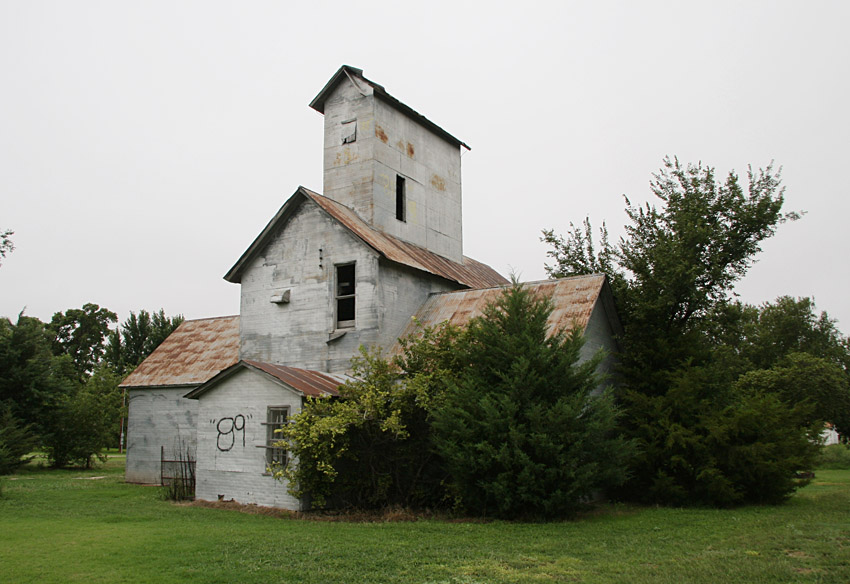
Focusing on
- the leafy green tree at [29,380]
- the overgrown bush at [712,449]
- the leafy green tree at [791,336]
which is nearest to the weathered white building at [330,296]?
the overgrown bush at [712,449]

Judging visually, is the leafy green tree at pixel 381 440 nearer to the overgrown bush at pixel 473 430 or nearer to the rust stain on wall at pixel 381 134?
the overgrown bush at pixel 473 430

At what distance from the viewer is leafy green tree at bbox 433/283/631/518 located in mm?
13648

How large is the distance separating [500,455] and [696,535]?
3.80 metres

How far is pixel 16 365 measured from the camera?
98.3 ft

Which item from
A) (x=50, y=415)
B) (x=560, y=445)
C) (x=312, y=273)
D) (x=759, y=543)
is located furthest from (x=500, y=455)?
(x=50, y=415)

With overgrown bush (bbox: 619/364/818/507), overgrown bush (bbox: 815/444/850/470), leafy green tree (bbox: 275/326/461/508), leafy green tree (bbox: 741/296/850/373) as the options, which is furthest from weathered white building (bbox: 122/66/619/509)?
leafy green tree (bbox: 741/296/850/373)

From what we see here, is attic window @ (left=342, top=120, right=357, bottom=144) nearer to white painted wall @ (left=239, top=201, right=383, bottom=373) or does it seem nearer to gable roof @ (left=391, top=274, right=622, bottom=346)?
white painted wall @ (left=239, top=201, right=383, bottom=373)

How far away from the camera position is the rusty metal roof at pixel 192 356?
24.5 meters

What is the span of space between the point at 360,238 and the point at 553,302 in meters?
5.77

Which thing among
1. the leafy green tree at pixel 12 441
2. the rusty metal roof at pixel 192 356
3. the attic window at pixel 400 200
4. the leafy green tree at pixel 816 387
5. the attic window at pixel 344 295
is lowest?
the leafy green tree at pixel 12 441

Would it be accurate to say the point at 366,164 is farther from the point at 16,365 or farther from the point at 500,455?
the point at 16,365

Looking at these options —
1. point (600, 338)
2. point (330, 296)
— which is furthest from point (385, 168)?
point (600, 338)

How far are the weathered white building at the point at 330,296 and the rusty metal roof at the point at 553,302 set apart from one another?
5cm

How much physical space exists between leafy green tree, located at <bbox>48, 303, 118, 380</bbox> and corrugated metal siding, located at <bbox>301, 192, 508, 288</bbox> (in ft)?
202
